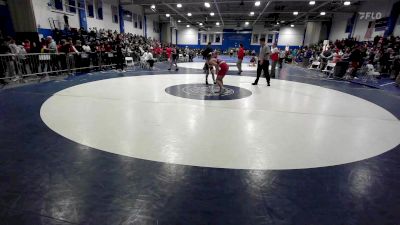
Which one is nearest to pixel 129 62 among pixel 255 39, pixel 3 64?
pixel 3 64

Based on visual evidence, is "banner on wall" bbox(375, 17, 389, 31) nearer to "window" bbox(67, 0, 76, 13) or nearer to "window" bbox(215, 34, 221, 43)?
"window" bbox(67, 0, 76, 13)

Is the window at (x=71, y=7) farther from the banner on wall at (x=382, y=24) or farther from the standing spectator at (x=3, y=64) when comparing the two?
the banner on wall at (x=382, y=24)

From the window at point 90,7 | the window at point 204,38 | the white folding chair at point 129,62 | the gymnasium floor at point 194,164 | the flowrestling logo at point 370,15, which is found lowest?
the gymnasium floor at point 194,164

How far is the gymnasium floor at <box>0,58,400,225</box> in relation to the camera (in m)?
2.08

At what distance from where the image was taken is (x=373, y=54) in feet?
45.6

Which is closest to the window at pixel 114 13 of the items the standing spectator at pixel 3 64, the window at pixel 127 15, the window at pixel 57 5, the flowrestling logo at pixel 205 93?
the window at pixel 127 15

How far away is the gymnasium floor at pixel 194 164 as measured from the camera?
2.08 m

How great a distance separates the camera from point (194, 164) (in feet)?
9.59

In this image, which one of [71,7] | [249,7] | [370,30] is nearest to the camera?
[71,7]

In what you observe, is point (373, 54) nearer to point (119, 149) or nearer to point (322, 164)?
point (322, 164)

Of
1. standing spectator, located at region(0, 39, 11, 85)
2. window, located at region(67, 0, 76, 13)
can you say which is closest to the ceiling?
window, located at region(67, 0, 76, 13)

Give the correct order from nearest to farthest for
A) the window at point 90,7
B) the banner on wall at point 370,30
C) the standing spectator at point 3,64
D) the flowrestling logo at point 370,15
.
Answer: the standing spectator at point 3,64 → the window at point 90,7 → the flowrestling logo at point 370,15 → the banner on wall at point 370,30

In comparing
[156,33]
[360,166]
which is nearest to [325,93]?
[360,166]

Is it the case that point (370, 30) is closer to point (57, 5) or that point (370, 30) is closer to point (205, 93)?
point (205, 93)
